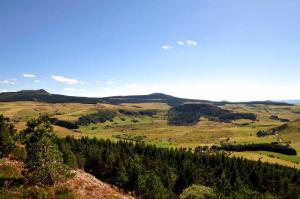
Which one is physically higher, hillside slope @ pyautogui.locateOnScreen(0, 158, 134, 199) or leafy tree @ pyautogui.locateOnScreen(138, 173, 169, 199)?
hillside slope @ pyautogui.locateOnScreen(0, 158, 134, 199)

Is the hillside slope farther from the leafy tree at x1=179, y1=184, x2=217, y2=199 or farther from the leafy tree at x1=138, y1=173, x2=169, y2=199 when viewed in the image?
the leafy tree at x1=138, y1=173, x2=169, y2=199

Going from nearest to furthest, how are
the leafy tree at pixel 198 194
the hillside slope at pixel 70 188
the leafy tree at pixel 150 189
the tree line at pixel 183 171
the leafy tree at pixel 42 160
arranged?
the hillside slope at pixel 70 188 → the leafy tree at pixel 42 160 → the leafy tree at pixel 198 194 → the leafy tree at pixel 150 189 → the tree line at pixel 183 171

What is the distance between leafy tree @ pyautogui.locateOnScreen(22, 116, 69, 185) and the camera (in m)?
57.8

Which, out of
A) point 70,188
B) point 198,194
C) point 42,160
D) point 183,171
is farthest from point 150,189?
point 183,171

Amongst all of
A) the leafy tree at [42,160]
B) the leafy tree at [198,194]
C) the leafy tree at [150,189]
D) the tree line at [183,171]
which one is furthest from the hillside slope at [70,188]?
the tree line at [183,171]

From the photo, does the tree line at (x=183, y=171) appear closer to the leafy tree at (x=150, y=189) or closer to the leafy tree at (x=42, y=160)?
the leafy tree at (x=150, y=189)

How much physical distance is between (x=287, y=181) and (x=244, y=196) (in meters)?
82.3

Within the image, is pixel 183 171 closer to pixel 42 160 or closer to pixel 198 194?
pixel 198 194

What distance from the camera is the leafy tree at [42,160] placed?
190 ft

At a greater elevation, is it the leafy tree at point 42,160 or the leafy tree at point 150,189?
the leafy tree at point 42,160

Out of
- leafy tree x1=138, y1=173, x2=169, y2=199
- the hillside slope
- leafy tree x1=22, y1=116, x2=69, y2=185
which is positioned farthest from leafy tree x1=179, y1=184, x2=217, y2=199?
leafy tree x1=22, y1=116, x2=69, y2=185

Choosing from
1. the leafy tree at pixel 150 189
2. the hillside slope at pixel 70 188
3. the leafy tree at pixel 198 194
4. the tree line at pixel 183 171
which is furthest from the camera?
the tree line at pixel 183 171

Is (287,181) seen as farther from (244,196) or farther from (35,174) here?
(35,174)

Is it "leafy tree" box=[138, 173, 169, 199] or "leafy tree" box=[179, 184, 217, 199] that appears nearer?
"leafy tree" box=[179, 184, 217, 199]
